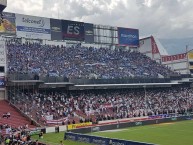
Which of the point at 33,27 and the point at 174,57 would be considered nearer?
the point at 33,27

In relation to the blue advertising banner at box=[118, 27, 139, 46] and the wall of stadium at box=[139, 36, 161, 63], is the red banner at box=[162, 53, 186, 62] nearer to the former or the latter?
the wall of stadium at box=[139, 36, 161, 63]

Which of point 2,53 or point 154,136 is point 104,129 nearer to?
point 154,136

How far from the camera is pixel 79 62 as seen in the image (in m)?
66.4

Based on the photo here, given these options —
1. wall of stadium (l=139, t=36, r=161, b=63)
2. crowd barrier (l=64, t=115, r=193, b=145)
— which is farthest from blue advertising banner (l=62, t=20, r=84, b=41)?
crowd barrier (l=64, t=115, r=193, b=145)

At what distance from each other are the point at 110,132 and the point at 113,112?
14.0m

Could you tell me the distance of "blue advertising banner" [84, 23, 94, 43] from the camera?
7681 centimetres

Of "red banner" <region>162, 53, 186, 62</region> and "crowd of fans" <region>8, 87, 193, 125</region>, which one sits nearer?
"crowd of fans" <region>8, 87, 193, 125</region>

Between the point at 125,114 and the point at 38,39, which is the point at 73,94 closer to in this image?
the point at 125,114

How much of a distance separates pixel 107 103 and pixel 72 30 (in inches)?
837

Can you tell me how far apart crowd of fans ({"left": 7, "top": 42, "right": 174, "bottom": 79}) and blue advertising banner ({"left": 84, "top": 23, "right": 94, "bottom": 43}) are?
2758 millimetres

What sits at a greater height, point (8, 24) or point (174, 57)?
point (8, 24)

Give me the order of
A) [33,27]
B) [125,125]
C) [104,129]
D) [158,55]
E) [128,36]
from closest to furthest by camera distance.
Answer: [104,129], [125,125], [33,27], [128,36], [158,55]

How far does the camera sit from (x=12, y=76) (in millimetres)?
50594

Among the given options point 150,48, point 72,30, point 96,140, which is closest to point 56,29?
point 72,30
